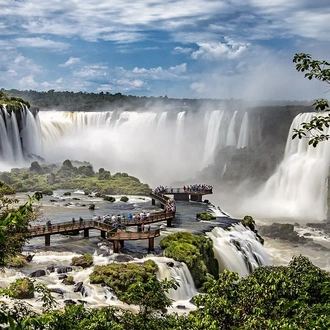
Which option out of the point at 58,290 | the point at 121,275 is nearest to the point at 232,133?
the point at 121,275

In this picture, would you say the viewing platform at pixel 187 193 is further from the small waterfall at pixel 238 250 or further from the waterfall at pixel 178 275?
the waterfall at pixel 178 275

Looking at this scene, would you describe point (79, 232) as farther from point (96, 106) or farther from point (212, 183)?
point (96, 106)

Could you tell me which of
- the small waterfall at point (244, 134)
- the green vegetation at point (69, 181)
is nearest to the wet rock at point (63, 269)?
the green vegetation at point (69, 181)


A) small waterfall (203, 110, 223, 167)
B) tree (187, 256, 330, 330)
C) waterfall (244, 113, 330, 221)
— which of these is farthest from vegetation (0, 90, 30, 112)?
tree (187, 256, 330, 330)

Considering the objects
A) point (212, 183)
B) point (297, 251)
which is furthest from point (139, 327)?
point (212, 183)

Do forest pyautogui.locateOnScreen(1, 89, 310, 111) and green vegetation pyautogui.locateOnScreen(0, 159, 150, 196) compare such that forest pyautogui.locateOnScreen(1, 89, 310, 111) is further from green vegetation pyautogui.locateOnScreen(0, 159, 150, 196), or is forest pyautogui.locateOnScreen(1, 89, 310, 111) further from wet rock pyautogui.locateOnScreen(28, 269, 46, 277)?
wet rock pyautogui.locateOnScreen(28, 269, 46, 277)

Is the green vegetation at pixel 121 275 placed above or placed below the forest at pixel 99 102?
below
